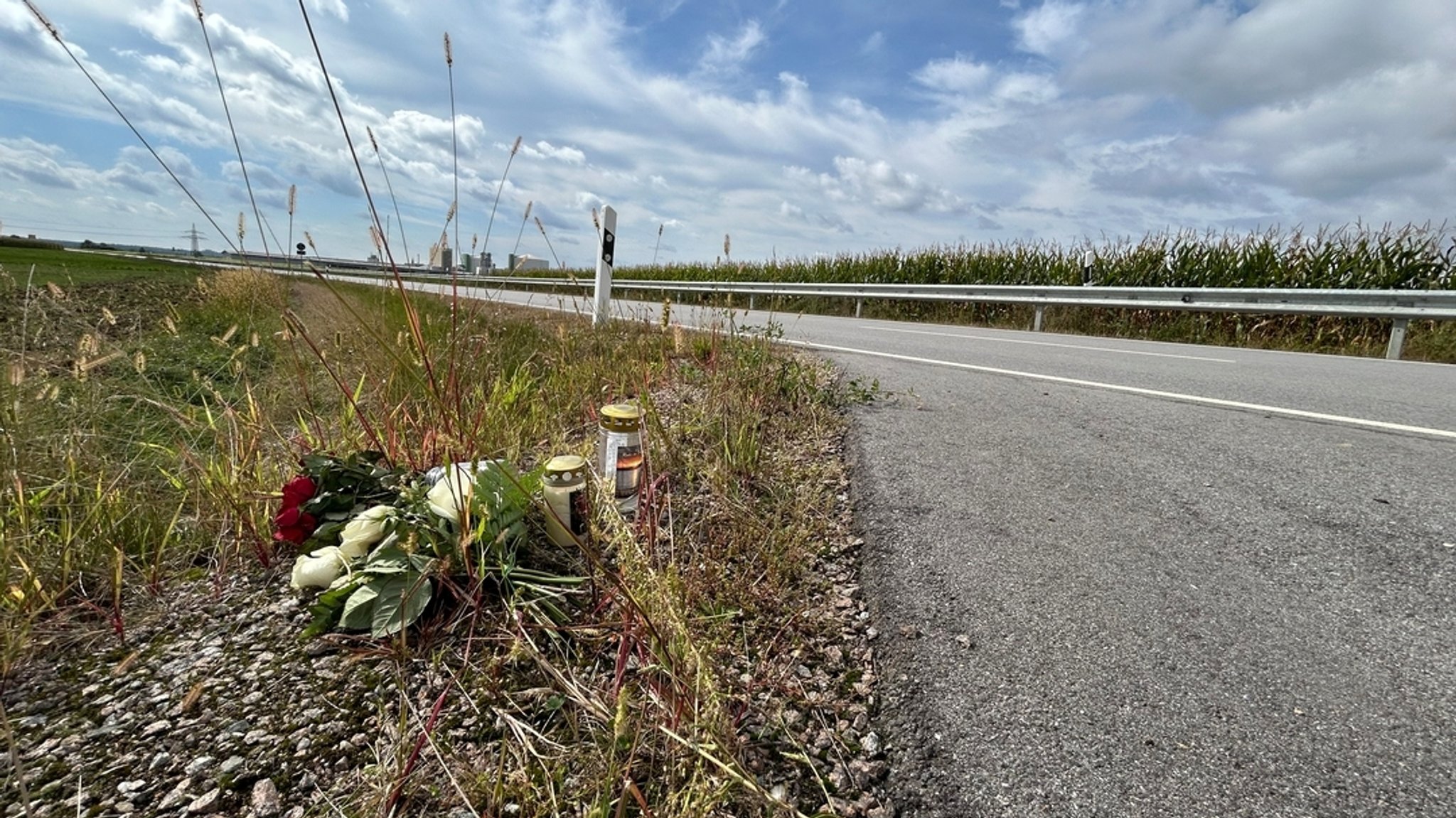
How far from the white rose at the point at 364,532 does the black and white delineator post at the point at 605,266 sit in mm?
3829

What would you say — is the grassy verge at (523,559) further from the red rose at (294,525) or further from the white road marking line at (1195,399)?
the white road marking line at (1195,399)

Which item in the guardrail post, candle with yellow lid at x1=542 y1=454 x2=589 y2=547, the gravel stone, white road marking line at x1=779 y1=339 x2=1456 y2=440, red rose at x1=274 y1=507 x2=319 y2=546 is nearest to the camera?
the gravel stone

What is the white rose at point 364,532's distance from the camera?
1.55 meters

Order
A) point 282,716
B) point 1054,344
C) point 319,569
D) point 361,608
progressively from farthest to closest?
point 1054,344, point 319,569, point 361,608, point 282,716

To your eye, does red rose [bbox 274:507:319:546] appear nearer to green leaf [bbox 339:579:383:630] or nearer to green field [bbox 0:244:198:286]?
green leaf [bbox 339:579:383:630]

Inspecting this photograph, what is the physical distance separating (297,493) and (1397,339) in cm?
1047

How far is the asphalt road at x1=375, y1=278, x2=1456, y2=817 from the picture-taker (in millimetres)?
1102

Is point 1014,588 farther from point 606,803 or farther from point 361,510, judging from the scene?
point 361,510

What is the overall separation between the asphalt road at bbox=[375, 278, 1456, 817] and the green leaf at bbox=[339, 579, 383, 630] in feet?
3.87

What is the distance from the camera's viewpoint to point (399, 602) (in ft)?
4.67

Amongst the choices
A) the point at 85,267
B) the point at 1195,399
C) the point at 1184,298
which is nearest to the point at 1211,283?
the point at 1184,298

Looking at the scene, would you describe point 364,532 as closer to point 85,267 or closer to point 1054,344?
point 1054,344

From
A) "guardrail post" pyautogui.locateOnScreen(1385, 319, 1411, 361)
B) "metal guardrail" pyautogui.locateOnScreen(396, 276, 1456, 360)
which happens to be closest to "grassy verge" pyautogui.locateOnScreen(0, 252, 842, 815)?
"metal guardrail" pyautogui.locateOnScreen(396, 276, 1456, 360)

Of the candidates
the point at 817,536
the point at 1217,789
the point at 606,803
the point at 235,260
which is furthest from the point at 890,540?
the point at 235,260
